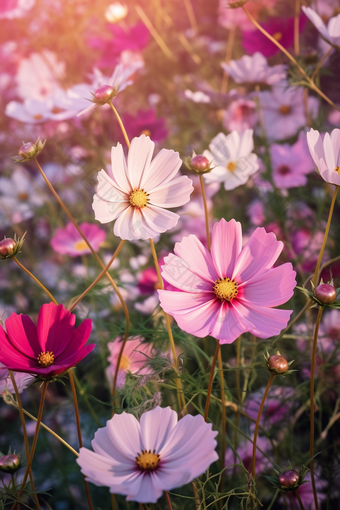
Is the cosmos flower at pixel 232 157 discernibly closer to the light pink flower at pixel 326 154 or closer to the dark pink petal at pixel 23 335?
the light pink flower at pixel 326 154

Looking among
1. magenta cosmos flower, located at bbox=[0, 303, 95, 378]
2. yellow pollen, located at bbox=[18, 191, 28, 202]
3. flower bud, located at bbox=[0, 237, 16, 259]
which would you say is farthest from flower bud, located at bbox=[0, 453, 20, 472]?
yellow pollen, located at bbox=[18, 191, 28, 202]

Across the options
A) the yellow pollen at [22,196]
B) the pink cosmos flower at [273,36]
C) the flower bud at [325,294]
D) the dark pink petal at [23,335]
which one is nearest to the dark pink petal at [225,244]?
→ the flower bud at [325,294]

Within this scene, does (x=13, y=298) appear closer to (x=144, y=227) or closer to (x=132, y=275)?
(x=132, y=275)

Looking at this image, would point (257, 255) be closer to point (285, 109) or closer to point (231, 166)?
point (231, 166)

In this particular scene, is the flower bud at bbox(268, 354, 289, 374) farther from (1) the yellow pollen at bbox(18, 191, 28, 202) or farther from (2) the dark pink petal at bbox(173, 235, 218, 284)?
(1) the yellow pollen at bbox(18, 191, 28, 202)

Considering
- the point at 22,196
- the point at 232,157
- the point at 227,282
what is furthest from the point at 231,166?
the point at 22,196
